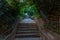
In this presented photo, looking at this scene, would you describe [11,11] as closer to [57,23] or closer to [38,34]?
[38,34]

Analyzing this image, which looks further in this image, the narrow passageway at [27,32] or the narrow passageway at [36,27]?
the narrow passageway at [27,32]

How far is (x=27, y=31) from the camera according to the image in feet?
24.0

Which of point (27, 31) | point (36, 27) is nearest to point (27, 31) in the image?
point (27, 31)

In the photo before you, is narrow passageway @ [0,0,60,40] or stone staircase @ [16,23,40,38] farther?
stone staircase @ [16,23,40,38]

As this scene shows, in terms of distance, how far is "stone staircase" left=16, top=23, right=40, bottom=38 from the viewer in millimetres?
6908

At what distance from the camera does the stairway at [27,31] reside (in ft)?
22.6

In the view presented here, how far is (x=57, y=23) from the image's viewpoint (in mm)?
5988

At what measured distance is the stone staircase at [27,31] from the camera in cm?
691

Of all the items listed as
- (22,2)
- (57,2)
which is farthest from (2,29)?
(22,2)

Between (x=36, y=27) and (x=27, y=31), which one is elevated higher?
(x=36, y=27)

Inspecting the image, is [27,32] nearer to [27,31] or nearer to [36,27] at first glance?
[27,31]

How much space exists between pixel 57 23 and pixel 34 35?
1425 mm

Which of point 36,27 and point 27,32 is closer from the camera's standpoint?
point 27,32

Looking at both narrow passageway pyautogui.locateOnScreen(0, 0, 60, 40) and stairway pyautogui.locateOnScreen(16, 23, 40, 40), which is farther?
stairway pyautogui.locateOnScreen(16, 23, 40, 40)
